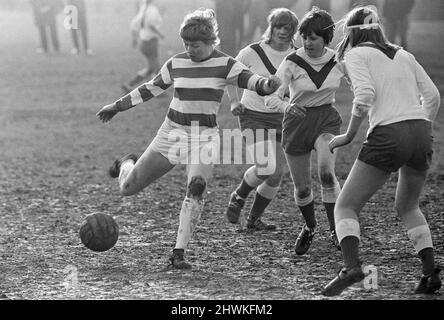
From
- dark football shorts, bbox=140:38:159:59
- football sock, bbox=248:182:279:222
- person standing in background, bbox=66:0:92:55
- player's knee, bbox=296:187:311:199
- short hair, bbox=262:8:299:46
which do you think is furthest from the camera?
person standing in background, bbox=66:0:92:55

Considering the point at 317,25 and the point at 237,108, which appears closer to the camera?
the point at 317,25

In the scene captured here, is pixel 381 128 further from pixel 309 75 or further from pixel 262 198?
pixel 262 198

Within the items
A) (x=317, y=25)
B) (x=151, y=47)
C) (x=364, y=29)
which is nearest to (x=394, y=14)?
(x=151, y=47)

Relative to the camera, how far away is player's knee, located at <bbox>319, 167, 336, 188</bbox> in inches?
300

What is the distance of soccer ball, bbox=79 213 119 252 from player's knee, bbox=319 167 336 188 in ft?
5.47

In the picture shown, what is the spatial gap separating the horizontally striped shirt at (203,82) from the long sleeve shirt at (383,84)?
114 cm

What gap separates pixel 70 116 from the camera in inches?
675

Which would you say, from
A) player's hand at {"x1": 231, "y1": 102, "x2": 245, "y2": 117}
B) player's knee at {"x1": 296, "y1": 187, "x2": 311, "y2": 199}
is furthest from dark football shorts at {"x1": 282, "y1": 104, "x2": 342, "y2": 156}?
player's hand at {"x1": 231, "y1": 102, "x2": 245, "y2": 117}

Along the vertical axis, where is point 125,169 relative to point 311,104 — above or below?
below

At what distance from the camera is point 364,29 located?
629 cm

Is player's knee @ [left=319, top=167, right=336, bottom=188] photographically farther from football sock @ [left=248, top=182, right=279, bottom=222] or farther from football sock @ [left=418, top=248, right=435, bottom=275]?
football sock @ [left=418, top=248, right=435, bottom=275]

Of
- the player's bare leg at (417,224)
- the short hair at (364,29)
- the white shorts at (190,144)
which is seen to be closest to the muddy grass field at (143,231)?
the player's bare leg at (417,224)

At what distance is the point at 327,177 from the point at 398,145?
62.2 inches
